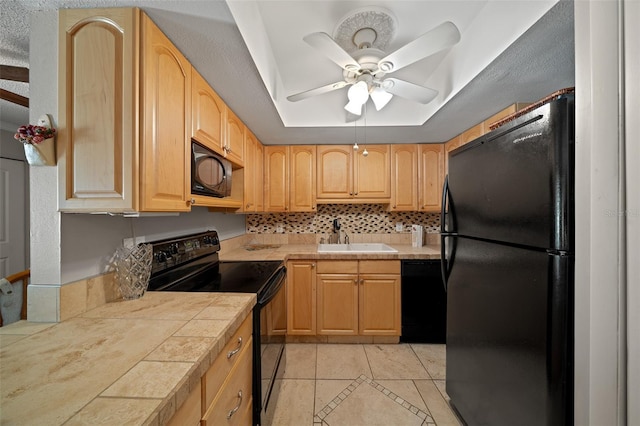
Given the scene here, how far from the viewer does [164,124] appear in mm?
980

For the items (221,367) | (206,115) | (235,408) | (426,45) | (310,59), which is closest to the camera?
(221,367)

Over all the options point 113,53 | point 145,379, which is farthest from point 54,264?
point 113,53

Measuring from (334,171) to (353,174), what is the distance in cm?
23

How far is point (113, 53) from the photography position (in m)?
0.87

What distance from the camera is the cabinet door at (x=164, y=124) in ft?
2.90

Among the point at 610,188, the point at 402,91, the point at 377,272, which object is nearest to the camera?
the point at 610,188

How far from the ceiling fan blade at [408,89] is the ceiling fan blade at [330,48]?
26 centimetres

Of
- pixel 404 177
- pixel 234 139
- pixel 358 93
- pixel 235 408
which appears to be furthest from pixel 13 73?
pixel 404 177

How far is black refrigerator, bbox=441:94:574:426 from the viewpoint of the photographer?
77cm

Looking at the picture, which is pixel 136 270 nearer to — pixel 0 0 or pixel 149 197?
pixel 149 197

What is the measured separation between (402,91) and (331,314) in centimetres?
201

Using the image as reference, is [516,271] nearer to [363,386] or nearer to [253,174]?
[363,386]

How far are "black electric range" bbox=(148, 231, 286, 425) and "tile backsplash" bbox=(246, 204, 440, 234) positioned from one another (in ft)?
3.63

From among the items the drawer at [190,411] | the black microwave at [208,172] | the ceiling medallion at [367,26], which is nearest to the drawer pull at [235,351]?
the drawer at [190,411]
